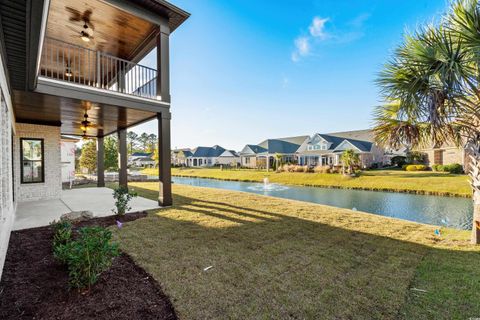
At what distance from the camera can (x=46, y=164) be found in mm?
8898

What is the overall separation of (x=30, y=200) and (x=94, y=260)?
8.73 meters

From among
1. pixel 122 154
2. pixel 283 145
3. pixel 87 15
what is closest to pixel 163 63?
pixel 87 15

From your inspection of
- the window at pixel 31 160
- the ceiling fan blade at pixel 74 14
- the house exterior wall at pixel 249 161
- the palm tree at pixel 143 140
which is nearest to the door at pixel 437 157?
the house exterior wall at pixel 249 161

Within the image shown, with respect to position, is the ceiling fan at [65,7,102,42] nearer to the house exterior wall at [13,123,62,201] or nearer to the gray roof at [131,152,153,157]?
the house exterior wall at [13,123,62,201]

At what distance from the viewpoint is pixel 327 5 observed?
10.9 metres

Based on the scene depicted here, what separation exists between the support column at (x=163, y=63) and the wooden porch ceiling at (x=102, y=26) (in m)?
0.37

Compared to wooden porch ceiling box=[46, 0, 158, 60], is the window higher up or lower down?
lower down

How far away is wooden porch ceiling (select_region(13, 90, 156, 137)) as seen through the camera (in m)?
5.77

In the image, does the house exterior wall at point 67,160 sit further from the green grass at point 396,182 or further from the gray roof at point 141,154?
the gray roof at point 141,154

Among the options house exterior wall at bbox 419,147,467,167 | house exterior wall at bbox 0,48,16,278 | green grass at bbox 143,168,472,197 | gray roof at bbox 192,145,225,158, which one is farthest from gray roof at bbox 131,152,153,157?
house exterior wall at bbox 0,48,16,278

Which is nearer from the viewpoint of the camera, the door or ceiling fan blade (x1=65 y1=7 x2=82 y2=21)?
ceiling fan blade (x1=65 y1=7 x2=82 y2=21)

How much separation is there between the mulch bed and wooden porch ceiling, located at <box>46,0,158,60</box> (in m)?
6.14

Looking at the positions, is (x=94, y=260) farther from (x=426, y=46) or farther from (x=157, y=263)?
(x=426, y=46)

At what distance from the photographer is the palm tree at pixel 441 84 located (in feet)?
12.2
